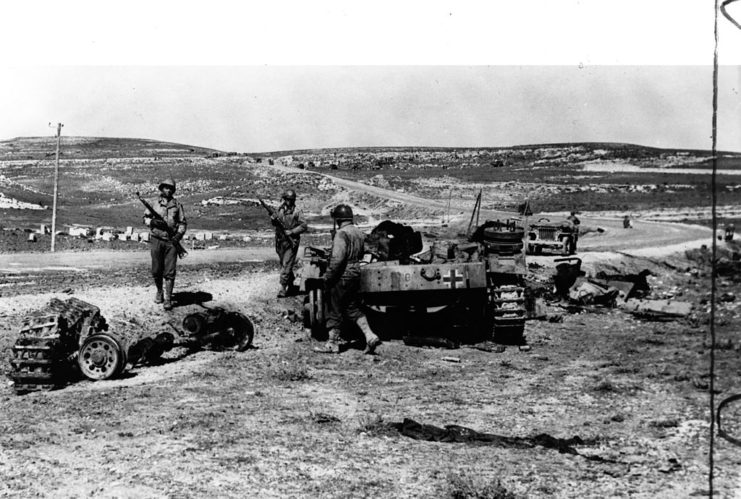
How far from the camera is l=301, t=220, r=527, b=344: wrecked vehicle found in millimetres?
10492

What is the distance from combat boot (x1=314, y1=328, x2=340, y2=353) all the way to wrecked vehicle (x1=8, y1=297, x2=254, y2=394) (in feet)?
6.64

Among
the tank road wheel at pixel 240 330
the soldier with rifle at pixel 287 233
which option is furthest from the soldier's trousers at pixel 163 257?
the soldier with rifle at pixel 287 233

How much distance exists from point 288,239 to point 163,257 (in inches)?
96.2

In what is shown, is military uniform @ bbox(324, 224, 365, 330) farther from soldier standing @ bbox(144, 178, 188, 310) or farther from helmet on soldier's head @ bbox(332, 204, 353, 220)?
soldier standing @ bbox(144, 178, 188, 310)

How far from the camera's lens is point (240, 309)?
39.9 ft

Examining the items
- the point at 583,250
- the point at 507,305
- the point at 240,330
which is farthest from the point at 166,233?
the point at 583,250

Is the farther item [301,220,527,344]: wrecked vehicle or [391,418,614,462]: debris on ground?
[301,220,527,344]: wrecked vehicle

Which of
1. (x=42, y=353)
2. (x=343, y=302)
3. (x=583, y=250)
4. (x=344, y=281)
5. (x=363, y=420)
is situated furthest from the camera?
(x=583, y=250)

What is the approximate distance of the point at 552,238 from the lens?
88.1 ft

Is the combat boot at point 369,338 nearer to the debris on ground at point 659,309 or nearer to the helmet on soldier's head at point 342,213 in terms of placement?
the helmet on soldier's head at point 342,213

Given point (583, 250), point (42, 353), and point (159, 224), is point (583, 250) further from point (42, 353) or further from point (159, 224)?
point (42, 353)

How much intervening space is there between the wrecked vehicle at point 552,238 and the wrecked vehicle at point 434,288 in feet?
48.9

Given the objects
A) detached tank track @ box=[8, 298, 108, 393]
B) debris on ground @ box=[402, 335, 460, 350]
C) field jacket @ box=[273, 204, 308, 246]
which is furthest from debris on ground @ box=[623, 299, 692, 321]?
detached tank track @ box=[8, 298, 108, 393]

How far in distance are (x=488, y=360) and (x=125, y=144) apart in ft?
340
